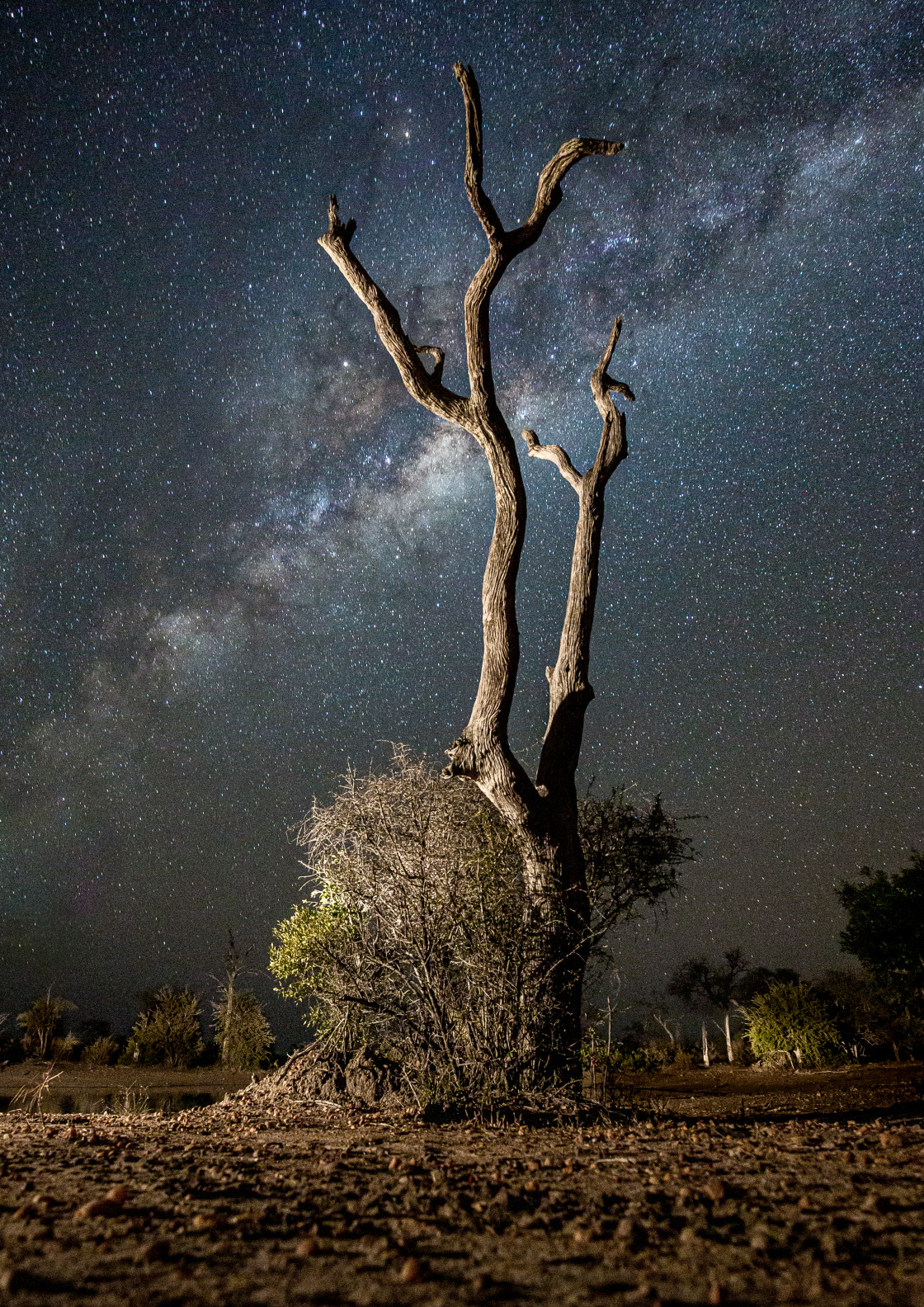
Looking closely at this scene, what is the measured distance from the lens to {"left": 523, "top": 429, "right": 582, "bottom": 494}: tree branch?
35.3 feet

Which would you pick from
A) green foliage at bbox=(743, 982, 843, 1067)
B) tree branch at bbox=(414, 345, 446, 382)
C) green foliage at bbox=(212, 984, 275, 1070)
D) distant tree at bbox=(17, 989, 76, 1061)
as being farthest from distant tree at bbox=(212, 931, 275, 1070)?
tree branch at bbox=(414, 345, 446, 382)

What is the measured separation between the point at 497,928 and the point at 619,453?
23.8ft

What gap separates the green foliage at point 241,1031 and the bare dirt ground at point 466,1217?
67.0 feet

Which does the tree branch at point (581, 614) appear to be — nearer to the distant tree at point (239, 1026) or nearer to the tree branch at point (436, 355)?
the tree branch at point (436, 355)

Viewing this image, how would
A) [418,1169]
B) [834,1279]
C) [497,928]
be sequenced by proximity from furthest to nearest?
[497,928] < [418,1169] < [834,1279]

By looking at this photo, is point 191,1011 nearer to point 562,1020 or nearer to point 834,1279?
point 562,1020

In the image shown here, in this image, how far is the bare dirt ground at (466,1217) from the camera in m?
2.07

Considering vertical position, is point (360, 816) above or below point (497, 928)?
above

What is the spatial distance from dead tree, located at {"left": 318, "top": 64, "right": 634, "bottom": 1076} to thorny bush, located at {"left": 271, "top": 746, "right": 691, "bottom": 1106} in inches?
13.2

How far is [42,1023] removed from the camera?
27.2 metres

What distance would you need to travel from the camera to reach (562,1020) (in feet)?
20.7

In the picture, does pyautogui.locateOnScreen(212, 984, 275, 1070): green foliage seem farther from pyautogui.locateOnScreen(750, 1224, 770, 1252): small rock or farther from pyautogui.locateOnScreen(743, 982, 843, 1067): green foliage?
pyautogui.locateOnScreen(750, 1224, 770, 1252): small rock

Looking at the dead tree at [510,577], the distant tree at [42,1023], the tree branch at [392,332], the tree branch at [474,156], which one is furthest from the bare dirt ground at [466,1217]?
the distant tree at [42,1023]

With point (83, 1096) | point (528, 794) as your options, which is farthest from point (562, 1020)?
point (83, 1096)
